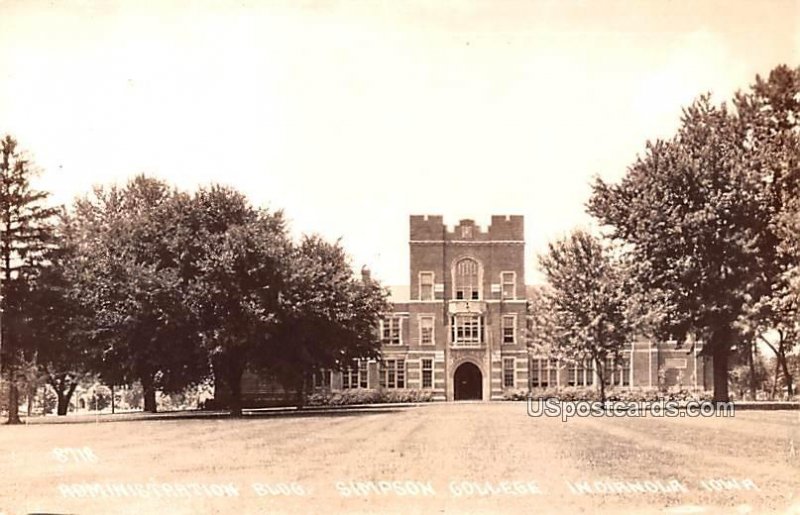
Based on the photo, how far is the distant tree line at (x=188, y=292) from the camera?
25.7m

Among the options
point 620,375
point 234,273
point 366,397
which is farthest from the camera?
point 620,375

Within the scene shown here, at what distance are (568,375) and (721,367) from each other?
26721mm

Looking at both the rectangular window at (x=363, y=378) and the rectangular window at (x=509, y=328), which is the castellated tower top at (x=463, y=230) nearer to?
the rectangular window at (x=509, y=328)

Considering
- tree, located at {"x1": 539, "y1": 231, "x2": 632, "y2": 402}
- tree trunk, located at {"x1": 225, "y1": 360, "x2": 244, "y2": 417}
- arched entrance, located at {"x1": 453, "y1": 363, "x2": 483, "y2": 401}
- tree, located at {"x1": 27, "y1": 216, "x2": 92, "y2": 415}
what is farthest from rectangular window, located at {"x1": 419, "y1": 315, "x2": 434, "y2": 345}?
tree, located at {"x1": 27, "y1": 216, "x2": 92, "y2": 415}

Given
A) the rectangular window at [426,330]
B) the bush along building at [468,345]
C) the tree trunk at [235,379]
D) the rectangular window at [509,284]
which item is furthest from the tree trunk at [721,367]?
the rectangular window at [426,330]

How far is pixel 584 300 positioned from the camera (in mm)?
30234

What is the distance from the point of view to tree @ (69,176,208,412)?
25969 millimetres

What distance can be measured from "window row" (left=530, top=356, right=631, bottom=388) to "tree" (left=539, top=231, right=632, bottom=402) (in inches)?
575

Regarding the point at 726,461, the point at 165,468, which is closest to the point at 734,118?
the point at 726,461

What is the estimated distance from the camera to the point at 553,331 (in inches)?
1364

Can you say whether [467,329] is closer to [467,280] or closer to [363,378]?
[467,280]

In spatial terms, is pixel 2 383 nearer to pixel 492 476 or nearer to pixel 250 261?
pixel 250 261

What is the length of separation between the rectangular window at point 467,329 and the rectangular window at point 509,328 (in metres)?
1.30

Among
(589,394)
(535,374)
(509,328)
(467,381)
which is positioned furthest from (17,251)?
(535,374)
